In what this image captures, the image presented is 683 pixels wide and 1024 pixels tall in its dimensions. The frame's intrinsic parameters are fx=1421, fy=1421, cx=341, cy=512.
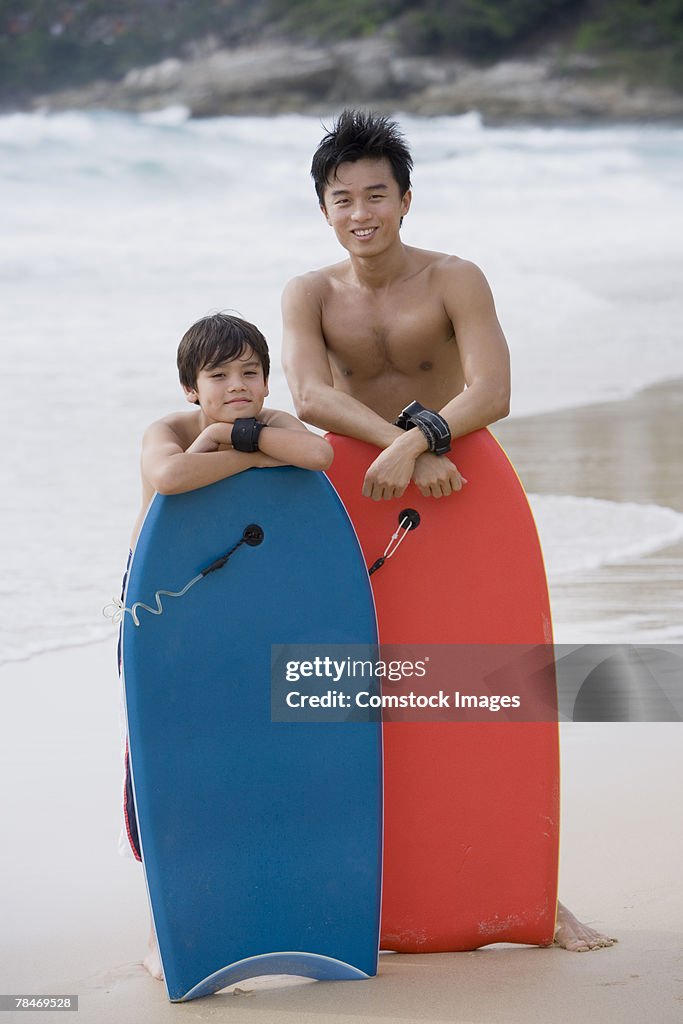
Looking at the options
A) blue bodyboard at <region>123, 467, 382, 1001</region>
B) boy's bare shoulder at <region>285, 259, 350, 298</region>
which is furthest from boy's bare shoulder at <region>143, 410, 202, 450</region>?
boy's bare shoulder at <region>285, 259, 350, 298</region>

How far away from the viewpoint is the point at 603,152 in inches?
951

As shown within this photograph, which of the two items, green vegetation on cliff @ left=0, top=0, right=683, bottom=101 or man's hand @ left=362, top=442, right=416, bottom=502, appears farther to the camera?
green vegetation on cliff @ left=0, top=0, right=683, bottom=101

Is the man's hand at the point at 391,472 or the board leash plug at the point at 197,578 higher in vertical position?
the man's hand at the point at 391,472

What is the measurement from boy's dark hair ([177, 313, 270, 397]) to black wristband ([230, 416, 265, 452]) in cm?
13

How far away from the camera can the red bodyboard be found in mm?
2713

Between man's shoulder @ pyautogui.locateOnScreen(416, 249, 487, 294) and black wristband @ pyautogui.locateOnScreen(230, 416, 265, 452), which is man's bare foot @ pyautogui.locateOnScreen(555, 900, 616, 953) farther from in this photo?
man's shoulder @ pyautogui.locateOnScreen(416, 249, 487, 294)

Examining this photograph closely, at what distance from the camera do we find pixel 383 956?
272 centimetres

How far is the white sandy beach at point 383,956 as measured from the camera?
2.44 m

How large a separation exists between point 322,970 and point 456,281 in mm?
1351

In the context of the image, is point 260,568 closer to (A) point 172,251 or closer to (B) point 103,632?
(B) point 103,632

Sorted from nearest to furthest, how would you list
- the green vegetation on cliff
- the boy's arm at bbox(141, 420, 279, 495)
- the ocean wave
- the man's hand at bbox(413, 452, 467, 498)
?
the boy's arm at bbox(141, 420, 279, 495) < the man's hand at bbox(413, 452, 467, 498) < the ocean wave < the green vegetation on cliff

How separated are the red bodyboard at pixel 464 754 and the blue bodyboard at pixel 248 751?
14 centimetres

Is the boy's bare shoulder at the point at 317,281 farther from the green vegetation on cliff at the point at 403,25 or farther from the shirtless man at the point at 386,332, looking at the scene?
the green vegetation on cliff at the point at 403,25

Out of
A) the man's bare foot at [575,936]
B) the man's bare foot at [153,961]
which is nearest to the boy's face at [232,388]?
the man's bare foot at [153,961]
